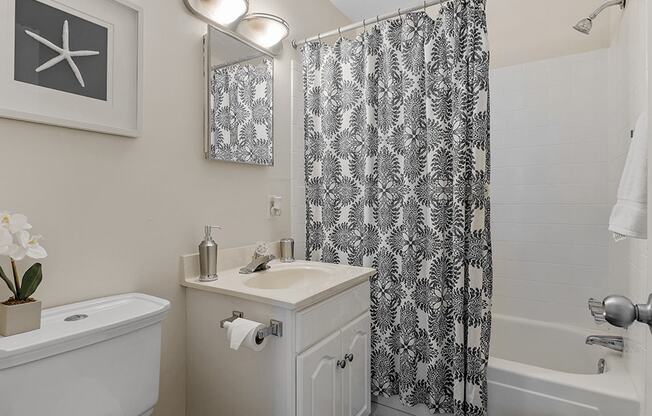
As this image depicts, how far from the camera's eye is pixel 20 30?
37.1 inches

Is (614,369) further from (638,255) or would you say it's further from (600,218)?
(600,218)

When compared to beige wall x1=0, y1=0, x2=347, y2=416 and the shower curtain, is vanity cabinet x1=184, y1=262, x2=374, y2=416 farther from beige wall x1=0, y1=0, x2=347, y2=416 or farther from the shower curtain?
the shower curtain

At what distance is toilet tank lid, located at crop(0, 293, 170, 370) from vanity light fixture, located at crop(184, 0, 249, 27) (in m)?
1.16

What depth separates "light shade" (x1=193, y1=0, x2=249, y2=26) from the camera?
147 centimetres

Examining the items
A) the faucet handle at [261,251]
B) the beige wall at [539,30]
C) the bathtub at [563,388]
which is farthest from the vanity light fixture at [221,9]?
the bathtub at [563,388]

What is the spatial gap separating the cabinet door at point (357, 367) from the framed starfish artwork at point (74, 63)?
45.9 inches

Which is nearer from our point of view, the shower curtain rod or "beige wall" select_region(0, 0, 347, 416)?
"beige wall" select_region(0, 0, 347, 416)

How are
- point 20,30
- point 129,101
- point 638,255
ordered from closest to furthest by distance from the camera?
point 20,30 < point 129,101 < point 638,255

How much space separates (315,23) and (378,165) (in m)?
1.07

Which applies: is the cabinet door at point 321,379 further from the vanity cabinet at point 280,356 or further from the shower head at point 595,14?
the shower head at point 595,14

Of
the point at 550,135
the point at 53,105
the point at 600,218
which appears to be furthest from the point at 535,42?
the point at 53,105

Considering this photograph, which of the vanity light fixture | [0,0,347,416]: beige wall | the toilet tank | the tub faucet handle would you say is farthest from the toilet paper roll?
the vanity light fixture

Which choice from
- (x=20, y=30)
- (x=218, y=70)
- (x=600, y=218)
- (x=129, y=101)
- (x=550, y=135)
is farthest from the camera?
(x=550, y=135)

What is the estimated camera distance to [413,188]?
1.65 metres
